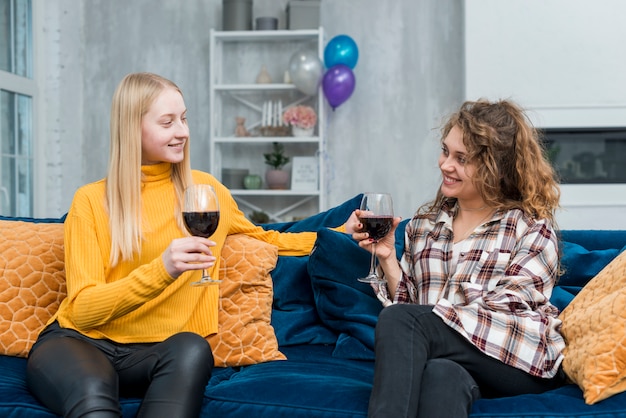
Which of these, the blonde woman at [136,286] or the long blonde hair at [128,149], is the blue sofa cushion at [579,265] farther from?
the long blonde hair at [128,149]

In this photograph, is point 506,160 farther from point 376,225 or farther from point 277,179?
point 277,179

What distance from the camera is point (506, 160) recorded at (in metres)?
2.08

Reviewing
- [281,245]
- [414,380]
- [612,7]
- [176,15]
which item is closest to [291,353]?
[281,245]

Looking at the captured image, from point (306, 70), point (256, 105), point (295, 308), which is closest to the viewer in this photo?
point (295, 308)

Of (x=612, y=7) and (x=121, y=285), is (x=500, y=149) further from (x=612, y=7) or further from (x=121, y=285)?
(x=612, y=7)

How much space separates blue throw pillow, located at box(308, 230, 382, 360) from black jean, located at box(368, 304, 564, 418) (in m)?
0.43

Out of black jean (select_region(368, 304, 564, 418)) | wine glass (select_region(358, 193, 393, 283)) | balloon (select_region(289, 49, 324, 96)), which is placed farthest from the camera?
balloon (select_region(289, 49, 324, 96))

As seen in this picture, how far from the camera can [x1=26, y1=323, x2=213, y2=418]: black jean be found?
5.50 ft

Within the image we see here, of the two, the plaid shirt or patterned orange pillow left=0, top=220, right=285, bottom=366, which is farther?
patterned orange pillow left=0, top=220, right=285, bottom=366

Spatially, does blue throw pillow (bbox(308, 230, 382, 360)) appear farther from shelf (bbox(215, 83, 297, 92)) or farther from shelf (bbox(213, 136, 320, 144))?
shelf (bbox(215, 83, 297, 92))

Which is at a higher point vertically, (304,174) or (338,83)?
(338,83)

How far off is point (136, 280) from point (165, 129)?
1.47 feet

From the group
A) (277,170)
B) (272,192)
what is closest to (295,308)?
(272,192)

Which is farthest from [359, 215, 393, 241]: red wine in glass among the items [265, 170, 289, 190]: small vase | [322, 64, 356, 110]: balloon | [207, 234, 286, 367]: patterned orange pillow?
[265, 170, 289, 190]: small vase
